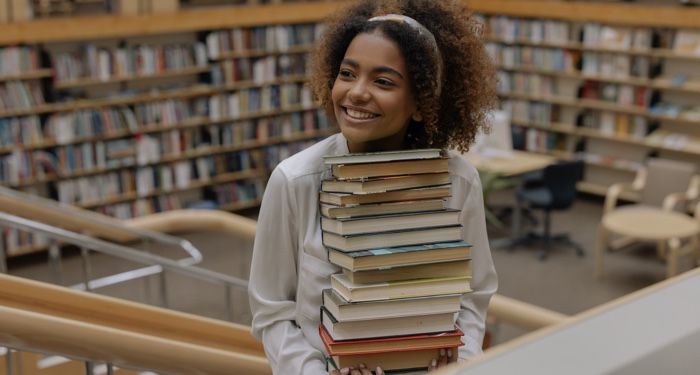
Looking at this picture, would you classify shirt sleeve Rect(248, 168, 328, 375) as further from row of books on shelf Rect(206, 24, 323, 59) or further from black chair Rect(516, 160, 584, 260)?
row of books on shelf Rect(206, 24, 323, 59)

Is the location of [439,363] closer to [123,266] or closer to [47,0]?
[123,266]

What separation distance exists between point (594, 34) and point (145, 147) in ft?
17.1

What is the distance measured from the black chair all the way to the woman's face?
607 centimetres

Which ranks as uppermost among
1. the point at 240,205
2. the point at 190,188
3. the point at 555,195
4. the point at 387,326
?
the point at 387,326

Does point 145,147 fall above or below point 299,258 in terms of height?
below

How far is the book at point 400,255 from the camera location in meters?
1.41

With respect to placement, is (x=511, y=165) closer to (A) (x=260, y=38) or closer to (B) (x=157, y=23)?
(A) (x=260, y=38)

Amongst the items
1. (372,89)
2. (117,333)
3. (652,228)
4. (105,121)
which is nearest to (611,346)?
(372,89)

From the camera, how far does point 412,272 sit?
1.46m

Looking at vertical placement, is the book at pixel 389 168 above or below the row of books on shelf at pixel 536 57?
above

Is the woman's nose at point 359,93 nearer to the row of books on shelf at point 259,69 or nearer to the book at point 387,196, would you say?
the book at point 387,196

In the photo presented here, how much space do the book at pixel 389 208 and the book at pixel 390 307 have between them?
0.16 meters

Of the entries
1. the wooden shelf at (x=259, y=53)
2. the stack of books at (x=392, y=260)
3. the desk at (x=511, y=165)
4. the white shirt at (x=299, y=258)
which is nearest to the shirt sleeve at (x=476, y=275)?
the white shirt at (x=299, y=258)

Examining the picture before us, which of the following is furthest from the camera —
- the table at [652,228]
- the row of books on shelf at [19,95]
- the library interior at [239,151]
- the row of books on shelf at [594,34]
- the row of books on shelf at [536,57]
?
the row of books on shelf at [536,57]
